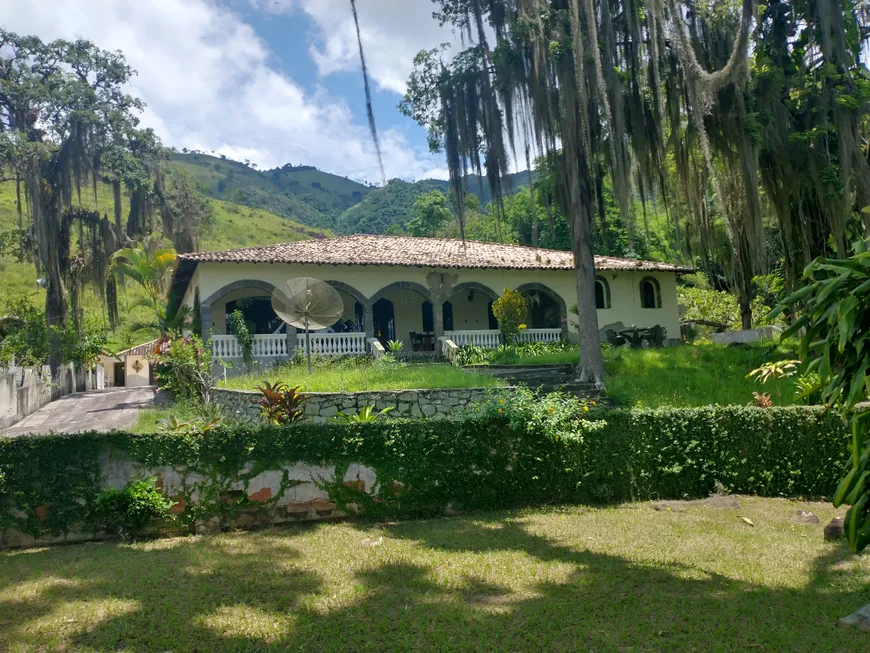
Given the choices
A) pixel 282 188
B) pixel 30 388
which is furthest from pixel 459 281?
pixel 282 188

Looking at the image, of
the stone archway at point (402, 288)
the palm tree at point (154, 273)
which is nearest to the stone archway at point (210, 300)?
the palm tree at point (154, 273)

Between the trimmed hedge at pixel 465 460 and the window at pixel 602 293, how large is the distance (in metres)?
13.9

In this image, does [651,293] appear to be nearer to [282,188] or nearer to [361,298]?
[361,298]

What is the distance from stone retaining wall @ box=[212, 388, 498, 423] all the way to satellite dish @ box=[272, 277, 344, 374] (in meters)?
2.99

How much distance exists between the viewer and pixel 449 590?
4.51m

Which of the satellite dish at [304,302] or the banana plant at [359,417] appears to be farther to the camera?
the satellite dish at [304,302]

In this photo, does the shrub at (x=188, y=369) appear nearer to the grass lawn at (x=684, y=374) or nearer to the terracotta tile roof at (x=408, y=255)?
the terracotta tile roof at (x=408, y=255)

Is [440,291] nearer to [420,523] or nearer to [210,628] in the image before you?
[420,523]

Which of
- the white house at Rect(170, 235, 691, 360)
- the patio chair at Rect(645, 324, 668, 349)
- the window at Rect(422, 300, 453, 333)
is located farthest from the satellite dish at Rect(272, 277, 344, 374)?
the patio chair at Rect(645, 324, 668, 349)

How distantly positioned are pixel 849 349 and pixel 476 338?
Answer: 1616 cm

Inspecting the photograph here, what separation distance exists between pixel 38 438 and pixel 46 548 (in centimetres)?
102

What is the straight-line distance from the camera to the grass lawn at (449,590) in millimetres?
3676

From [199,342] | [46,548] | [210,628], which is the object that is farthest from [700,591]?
[199,342]

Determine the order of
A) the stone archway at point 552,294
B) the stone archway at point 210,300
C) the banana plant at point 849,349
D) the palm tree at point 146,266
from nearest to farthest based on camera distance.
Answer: the banana plant at point 849,349 → the stone archway at point 210,300 → the palm tree at point 146,266 → the stone archway at point 552,294
